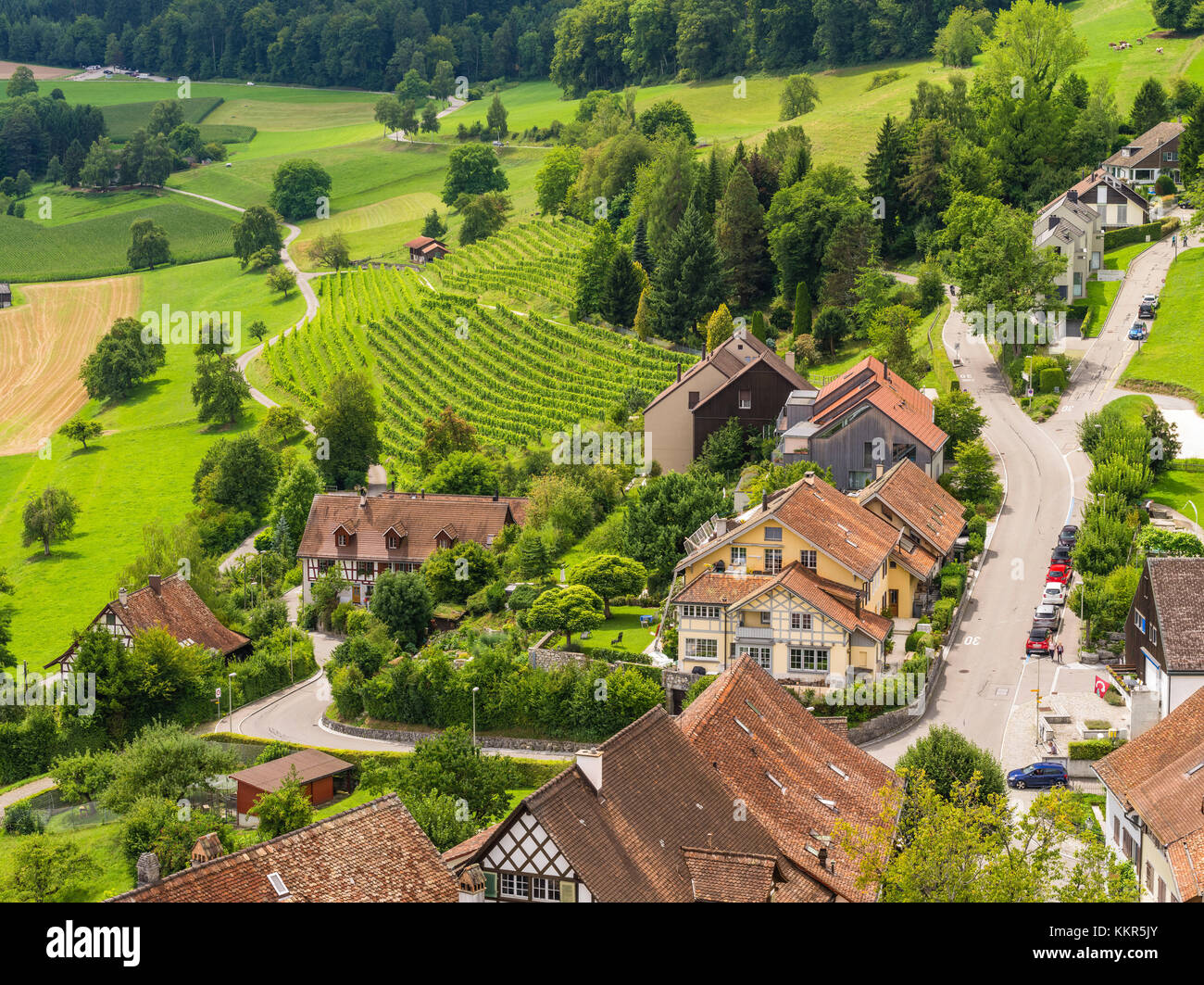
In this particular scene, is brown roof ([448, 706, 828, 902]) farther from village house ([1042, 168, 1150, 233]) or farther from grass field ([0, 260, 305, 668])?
village house ([1042, 168, 1150, 233])

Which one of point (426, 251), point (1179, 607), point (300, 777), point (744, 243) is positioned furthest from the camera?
point (426, 251)

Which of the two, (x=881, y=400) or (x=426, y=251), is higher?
(x=881, y=400)

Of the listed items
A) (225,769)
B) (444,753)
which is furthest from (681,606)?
(225,769)

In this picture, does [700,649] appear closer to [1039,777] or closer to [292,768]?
[1039,777]

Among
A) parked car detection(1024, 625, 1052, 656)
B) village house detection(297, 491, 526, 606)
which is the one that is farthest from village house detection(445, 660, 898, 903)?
village house detection(297, 491, 526, 606)

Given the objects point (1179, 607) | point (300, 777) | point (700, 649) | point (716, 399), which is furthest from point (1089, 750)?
point (716, 399)
